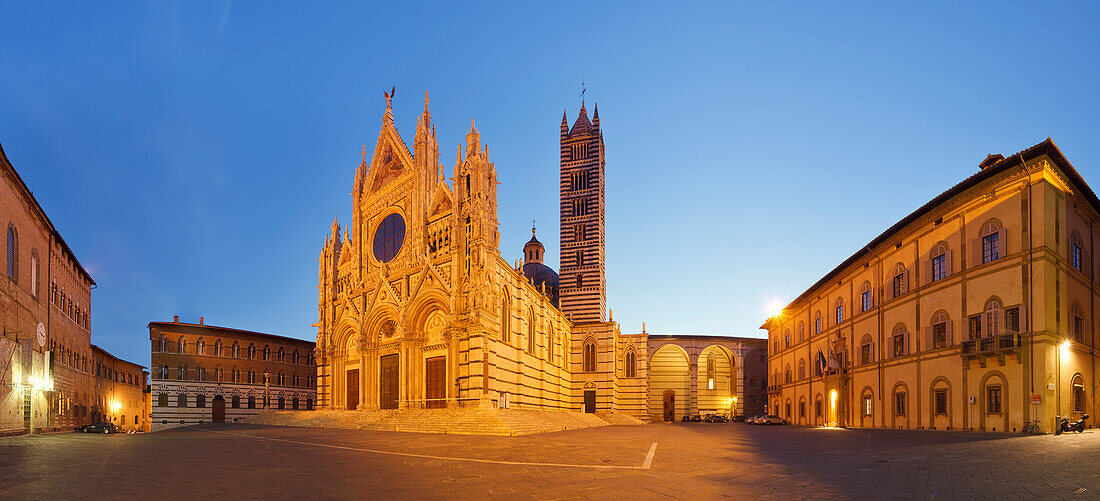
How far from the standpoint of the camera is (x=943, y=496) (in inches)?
372

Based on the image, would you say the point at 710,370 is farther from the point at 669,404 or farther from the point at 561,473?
the point at 561,473

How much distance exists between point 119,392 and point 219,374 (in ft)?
37.9

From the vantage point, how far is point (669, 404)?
224ft

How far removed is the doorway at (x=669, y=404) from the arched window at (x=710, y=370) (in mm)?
3794

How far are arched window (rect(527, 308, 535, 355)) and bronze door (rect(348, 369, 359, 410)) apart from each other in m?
11.5

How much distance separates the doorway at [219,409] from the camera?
186 feet

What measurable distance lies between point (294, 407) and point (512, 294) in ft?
110

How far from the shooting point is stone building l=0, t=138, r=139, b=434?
85.4ft

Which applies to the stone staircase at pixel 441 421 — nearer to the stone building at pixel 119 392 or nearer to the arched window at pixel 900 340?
the stone building at pixel 119 392

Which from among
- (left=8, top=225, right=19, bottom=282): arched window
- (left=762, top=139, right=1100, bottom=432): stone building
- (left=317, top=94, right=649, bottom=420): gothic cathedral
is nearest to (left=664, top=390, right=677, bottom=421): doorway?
(left=317, top=94, right=649, bottom=420): gothic cathedral

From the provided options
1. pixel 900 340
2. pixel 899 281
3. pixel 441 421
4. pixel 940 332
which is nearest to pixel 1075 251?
pixel 940 332

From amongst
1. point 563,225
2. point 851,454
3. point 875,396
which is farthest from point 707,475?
point 563,225

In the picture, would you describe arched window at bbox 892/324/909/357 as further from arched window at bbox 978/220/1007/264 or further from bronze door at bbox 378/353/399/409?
bronze door at bbox 378/353/399/409

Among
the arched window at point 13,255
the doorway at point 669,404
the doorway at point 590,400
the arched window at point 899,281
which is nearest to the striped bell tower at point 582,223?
the doorway at point 590,400
